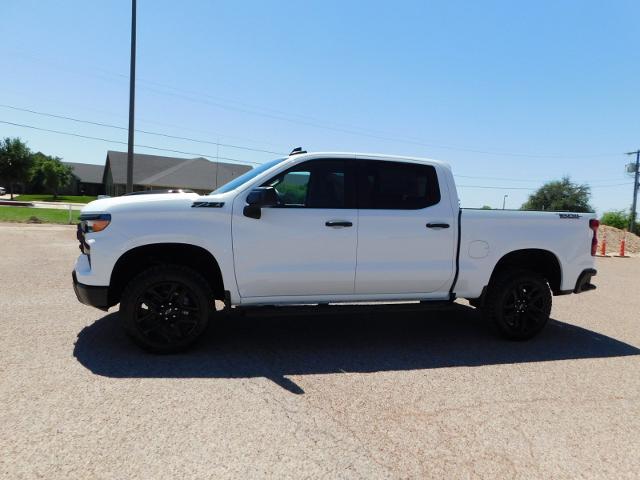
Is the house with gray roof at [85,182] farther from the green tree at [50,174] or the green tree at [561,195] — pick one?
the green tree at [561,195]

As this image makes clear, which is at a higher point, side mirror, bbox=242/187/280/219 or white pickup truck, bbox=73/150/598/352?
side mirror, bbox=242/187/280/219

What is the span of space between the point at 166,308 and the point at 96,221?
1.05 meters

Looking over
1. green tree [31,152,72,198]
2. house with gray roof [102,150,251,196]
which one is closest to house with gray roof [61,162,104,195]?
green tree [31,152,72,198]

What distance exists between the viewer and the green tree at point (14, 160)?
5564 cm

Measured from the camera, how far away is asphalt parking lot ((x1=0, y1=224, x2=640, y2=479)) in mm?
2869

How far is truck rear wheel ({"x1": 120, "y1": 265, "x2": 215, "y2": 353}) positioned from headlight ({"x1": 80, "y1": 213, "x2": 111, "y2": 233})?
1.88ft

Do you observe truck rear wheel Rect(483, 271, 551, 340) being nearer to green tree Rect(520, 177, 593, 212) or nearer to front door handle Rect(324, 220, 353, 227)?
front door handle Rect(324, 220, 353, 227)

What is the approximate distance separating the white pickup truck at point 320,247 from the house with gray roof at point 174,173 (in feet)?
158

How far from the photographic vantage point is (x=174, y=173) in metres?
57.7

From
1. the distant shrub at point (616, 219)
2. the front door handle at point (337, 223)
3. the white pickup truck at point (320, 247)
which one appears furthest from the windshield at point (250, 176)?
the distant shrub at point (616, 219)

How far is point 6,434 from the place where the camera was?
304 centimetres

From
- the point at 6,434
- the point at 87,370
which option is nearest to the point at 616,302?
the point at 87,370

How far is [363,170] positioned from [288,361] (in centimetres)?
217

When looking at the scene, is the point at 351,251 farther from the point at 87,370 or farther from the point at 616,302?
the point at 616,302
